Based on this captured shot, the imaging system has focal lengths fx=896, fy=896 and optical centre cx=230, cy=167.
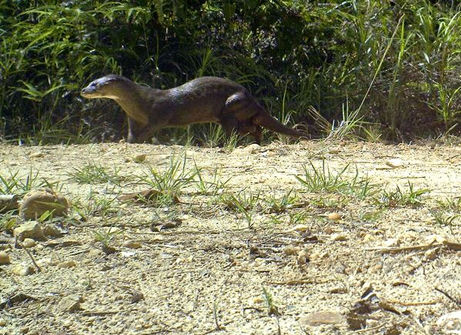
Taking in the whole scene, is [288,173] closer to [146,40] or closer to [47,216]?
[47,216]

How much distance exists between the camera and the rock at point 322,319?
7.60 ft

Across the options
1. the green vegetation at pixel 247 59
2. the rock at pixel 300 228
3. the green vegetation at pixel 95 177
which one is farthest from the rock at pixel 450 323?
the green vegetation at pixel 247 59

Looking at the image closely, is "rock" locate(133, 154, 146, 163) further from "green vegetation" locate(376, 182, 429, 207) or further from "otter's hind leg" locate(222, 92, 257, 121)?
"otter's hind leg" locate(222, 92, 257, 121)

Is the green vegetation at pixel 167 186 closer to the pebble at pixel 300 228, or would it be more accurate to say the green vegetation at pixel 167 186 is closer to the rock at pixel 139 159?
the pebble at pixel 300 228

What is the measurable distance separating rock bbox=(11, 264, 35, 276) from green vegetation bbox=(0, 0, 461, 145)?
3.29 meters

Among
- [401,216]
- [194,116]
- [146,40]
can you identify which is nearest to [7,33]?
[146,40]

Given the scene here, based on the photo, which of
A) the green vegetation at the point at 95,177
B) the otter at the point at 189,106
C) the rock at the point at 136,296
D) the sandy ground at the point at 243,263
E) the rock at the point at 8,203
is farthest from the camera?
the otter at the point at 189,106

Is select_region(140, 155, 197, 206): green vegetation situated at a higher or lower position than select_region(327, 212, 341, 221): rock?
lower

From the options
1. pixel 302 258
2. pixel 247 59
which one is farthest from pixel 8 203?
pixel 247 59

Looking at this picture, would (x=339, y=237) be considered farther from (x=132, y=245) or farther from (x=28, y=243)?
(x=28, y=243)

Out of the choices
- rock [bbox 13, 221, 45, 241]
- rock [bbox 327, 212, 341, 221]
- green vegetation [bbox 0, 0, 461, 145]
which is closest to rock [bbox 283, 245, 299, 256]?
rock [bbox 327, 212, 341, 221]

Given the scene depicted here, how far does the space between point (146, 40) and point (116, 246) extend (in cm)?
406

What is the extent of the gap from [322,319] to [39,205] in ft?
4.12

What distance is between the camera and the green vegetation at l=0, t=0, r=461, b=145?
6.27 m
